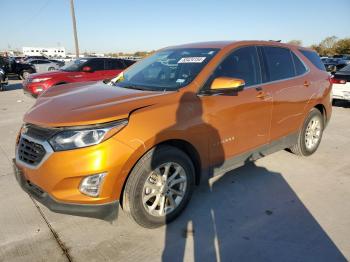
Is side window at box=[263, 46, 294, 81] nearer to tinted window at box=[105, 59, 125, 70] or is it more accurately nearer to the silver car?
tinted window at box=[105, 59, 125, 70]

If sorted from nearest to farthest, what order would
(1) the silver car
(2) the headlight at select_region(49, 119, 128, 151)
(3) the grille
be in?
1. (2) the headlight at select_region(49, 119, 128, 151)
2. (3) the grille
3. (1) the silver car

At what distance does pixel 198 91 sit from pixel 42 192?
172 cm

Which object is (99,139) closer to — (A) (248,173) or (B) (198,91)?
(B) (198,91)

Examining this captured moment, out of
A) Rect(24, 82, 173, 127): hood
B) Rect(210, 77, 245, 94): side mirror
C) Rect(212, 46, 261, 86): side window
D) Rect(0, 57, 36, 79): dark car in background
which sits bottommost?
Rect(0, 57, 36, 79): dark car in background

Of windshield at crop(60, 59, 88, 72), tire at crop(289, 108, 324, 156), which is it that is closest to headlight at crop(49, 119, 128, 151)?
tire at crop(289, 108, 324, 156)

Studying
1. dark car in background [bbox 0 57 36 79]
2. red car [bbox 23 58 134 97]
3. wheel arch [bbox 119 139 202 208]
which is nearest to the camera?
wheel arch [bbox 119 139 202 208]

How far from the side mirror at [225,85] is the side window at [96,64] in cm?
803

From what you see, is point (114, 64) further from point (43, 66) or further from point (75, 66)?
point (43, 66)

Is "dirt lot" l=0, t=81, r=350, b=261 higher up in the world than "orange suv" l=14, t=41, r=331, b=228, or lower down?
lower down

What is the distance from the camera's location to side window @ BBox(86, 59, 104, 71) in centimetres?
1035

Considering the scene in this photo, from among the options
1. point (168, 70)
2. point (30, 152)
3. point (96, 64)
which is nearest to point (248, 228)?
point (168, 70)

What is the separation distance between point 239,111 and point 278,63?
1238 millimetres

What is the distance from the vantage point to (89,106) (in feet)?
8.94

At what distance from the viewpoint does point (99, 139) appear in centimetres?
244
